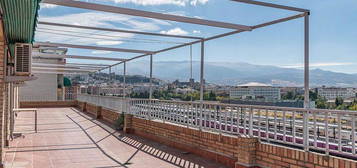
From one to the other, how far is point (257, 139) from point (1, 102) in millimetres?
4393

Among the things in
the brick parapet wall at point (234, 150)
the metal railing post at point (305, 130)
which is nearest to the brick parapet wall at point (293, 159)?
the brick parapet wall at point (234, 150)

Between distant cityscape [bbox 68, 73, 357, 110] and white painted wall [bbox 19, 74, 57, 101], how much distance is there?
10057 mm

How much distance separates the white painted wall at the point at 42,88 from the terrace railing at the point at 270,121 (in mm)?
18531

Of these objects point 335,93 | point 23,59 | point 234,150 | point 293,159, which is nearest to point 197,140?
point 234,150

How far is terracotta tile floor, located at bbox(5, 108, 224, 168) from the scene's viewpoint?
6207 millimetres

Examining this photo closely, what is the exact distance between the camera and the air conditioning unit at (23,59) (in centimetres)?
684

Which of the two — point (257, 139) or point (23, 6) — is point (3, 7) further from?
point (257, 139)

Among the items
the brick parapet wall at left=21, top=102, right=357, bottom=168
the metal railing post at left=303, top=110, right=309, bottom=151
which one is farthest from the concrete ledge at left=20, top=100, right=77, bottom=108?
the metal railing post at left=303, top=110, right=309, bottom=151

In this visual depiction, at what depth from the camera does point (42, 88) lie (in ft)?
88.6

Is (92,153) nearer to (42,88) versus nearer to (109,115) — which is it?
(109,115)

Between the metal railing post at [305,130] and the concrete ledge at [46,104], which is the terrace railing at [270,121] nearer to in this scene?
the metal railing post at [305,130]

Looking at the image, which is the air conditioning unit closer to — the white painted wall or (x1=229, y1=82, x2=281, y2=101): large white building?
(x1=229, y1=82, x2=281, y2=101): large white building

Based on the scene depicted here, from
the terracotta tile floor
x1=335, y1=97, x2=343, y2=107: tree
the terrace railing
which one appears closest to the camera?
the terrace railing

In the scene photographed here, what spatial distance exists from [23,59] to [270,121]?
5.23 meters
